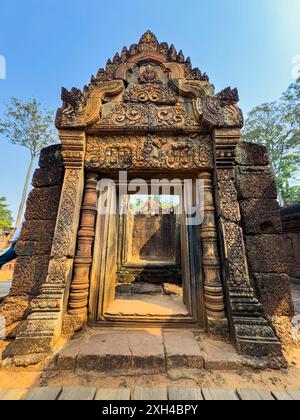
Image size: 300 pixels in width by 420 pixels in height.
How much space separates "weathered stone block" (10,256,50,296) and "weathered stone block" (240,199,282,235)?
2962mm

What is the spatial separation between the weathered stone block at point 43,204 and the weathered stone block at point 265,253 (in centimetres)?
293

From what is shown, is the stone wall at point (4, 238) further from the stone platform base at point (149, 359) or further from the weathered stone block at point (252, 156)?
the weathered stone block at point (252, 156)

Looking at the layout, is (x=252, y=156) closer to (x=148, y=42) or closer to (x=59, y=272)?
(x=148, y=42)

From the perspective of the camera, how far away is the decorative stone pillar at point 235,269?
1983mm

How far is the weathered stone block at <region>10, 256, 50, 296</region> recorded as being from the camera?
100 inches

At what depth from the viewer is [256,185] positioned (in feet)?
9.02

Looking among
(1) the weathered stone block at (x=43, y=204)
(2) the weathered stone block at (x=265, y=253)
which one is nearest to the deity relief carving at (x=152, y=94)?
(1) the weathered stone block at (x=43, y=204)

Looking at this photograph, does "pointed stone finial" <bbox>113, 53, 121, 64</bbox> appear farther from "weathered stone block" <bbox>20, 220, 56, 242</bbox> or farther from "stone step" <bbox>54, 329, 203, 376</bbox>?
"stone step" <bbox>54, 329, 203, 376</bbox>

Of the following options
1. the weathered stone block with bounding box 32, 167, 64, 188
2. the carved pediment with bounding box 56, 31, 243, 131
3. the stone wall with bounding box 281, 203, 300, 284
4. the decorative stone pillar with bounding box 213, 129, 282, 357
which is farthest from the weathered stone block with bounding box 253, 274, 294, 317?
the stone wall with bounding box 281, 203, 300, 284

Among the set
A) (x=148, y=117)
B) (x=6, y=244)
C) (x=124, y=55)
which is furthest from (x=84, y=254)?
(x=6, y=244)
